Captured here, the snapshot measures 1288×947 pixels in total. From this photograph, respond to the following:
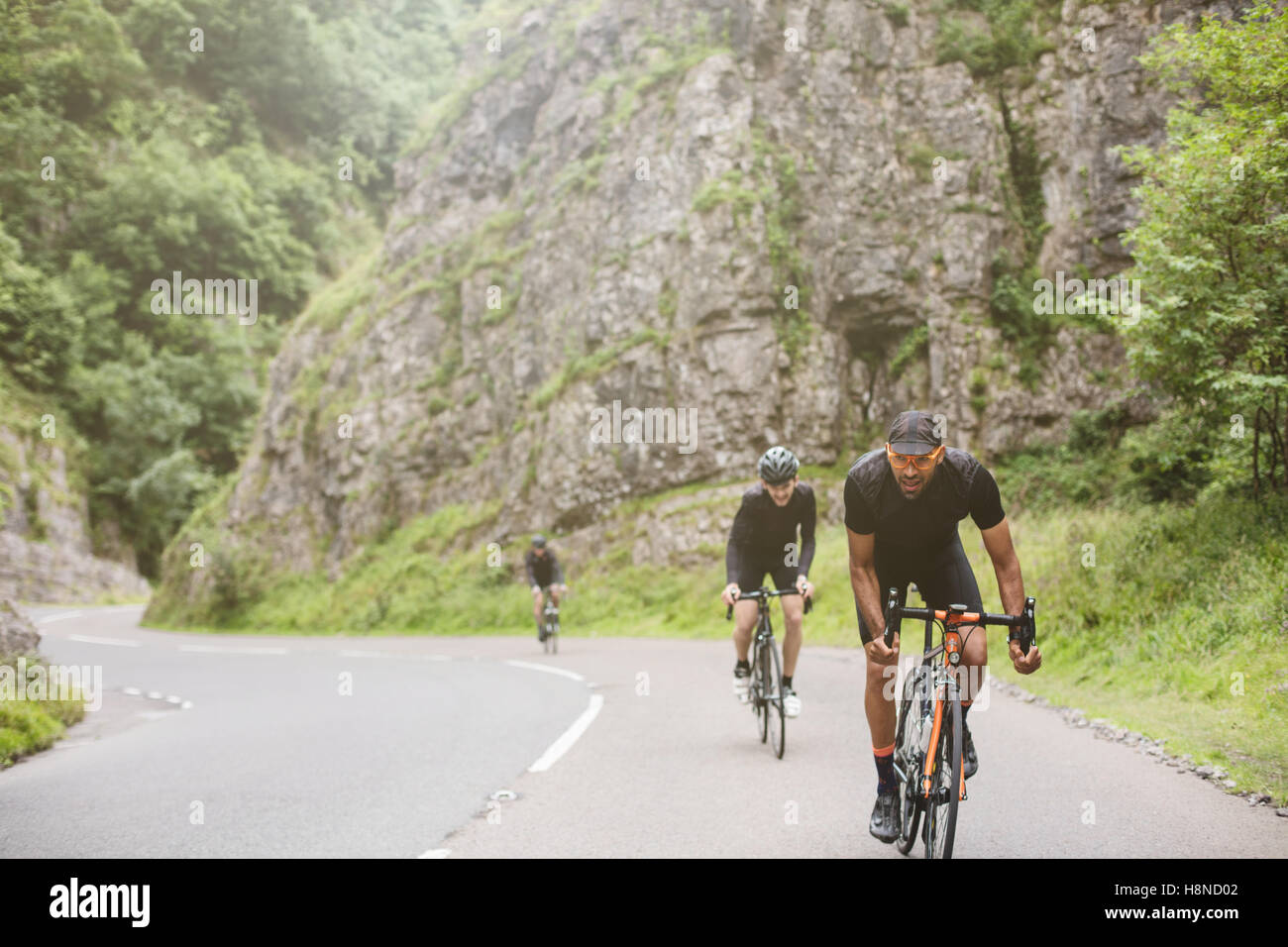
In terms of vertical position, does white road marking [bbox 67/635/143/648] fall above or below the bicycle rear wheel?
below

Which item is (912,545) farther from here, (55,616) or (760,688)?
(55,616)

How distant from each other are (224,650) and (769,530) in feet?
60.4

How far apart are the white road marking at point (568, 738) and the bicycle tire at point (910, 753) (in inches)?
115

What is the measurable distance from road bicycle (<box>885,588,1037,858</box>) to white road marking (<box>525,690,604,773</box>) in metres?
3.07

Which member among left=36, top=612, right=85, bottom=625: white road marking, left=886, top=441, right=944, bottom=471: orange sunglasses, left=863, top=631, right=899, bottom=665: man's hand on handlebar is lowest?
left=36, top=612, right=85, bottom=625: white road marking

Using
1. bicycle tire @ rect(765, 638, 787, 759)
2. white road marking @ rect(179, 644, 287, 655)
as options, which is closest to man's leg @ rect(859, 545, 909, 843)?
bicycle tire @ rect(765, 638, 787, 759)

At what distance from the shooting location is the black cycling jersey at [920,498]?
4.03m

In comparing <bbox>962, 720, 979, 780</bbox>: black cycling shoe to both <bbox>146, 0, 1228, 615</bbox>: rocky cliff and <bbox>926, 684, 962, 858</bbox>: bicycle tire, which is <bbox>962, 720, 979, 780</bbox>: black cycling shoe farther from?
<bbox>146, 0, 1228, 615</bbox>: rocky cliff

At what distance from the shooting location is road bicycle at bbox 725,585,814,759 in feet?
22.4

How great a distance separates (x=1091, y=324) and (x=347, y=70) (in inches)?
2148


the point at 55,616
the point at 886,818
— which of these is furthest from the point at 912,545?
the point at 55,616
